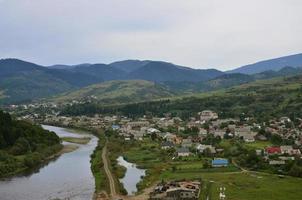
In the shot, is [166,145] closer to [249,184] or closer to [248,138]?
[248,138]

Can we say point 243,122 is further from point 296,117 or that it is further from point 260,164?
point 260,164

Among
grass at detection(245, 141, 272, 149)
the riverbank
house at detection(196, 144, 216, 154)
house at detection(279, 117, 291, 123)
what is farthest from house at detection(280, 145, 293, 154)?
the riverbank

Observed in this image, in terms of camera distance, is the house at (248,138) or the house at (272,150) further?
the house at (248,138)

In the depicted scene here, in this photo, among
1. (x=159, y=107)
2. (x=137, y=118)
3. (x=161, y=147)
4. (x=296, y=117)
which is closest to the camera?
(x=161, y=147)

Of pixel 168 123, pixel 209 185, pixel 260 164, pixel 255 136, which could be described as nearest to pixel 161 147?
pixel 255 136

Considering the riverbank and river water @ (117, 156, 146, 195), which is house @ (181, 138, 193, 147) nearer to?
river water @ (117, 156, 146, 195)

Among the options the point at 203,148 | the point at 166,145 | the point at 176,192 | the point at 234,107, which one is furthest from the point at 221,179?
the point at 234,107

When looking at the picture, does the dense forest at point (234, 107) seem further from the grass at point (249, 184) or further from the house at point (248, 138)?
the grass at point (249, 184)

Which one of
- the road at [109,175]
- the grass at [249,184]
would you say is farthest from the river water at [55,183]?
the grass at [249,184]
